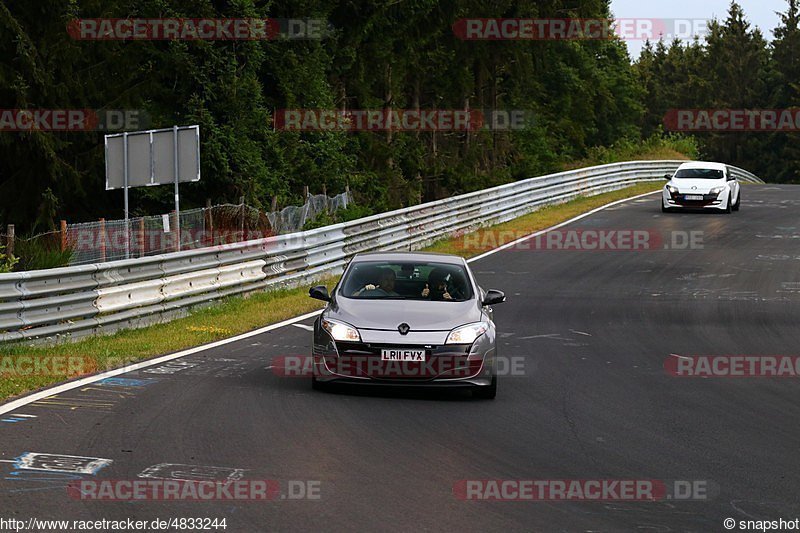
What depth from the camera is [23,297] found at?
13719mm

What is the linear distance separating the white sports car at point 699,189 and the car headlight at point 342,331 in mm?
27001

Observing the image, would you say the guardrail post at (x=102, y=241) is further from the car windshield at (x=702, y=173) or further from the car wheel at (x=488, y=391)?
the car windshield at (x=702, y=173)

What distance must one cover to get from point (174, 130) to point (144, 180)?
1.10 m

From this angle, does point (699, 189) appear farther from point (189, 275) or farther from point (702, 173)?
point (189, 275)

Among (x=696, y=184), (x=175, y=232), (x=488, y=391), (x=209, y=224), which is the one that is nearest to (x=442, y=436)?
(x=488, y=391)

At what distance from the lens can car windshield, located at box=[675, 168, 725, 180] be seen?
1483 inches

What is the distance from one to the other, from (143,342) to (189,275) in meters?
3.17

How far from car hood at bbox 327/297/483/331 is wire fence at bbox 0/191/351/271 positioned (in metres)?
7.57

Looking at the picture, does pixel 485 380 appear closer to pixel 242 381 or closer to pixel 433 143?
pixel 242 381

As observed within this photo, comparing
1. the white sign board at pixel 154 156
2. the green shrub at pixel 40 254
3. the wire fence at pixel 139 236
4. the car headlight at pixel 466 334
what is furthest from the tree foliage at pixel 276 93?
the car headlight at pixel 466 334

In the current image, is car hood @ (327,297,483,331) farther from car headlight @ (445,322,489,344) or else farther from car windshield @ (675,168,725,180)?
car windshield @ (675,168,725,180)

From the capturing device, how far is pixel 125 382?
469 inches

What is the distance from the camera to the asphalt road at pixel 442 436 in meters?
7.30

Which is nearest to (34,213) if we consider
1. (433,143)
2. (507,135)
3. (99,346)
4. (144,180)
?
(144,180)
